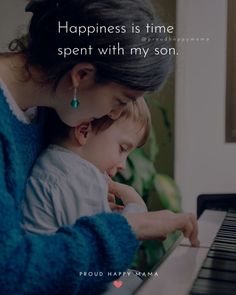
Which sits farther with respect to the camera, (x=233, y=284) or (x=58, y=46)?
(x=58, y=46)

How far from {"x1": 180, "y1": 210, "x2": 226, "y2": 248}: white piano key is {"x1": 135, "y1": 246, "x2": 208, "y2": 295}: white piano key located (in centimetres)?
2

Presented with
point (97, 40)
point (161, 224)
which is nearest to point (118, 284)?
point (161, 224)

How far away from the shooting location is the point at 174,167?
69 cm

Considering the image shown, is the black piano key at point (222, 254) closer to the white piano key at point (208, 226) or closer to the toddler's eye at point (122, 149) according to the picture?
the white piano key at point (208, 226)

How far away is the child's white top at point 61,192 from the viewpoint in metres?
0.62

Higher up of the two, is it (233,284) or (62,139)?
(62,139)

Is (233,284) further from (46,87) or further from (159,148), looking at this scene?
(46,87)

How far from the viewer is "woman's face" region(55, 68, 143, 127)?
62 centimetres

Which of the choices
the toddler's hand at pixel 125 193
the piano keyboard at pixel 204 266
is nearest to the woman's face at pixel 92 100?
the toddler's hand at pixel 125 193

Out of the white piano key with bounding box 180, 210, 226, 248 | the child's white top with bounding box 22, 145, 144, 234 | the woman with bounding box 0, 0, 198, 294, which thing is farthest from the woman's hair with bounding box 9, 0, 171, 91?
the white piano key with bounding box 180, 210, 226, 248

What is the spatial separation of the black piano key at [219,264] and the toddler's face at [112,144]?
0.64 feet

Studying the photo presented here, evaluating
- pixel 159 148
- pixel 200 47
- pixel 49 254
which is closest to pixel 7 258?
pixel 49 254

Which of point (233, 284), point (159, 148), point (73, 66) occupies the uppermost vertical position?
point (73, 66)

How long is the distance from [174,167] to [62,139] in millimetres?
173
